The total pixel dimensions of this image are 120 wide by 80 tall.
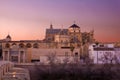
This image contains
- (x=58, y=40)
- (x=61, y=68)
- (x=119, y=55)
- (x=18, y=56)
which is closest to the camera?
(x=61, y=68)

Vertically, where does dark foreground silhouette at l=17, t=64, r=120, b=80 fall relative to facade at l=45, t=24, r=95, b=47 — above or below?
below

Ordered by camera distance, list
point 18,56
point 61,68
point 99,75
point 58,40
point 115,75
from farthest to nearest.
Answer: point 58,40 → point 18,56 → point 61,68 → point 99,75 → point 115,75

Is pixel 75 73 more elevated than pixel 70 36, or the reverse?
pixel 70 36

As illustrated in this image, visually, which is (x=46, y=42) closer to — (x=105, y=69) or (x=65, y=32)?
(x=65, y=32)

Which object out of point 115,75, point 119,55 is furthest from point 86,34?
point 115,75

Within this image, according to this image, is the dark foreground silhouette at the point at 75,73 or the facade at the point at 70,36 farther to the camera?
the facade at the point at 70,36

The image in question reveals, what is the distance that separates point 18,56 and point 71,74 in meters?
16.4

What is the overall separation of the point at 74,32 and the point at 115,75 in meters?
30.8

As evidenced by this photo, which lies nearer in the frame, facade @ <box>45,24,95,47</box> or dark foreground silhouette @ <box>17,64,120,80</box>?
dark foreground silhouette @ <box>17,64,120,80</box>

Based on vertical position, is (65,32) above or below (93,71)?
above

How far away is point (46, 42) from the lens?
155 ft

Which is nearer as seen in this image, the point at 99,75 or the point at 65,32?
the point at 99,75

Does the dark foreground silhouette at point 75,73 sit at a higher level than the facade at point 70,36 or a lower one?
lower

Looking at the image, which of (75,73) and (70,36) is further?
(70,36)
